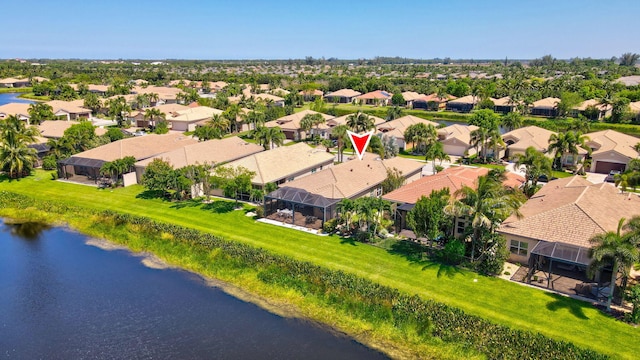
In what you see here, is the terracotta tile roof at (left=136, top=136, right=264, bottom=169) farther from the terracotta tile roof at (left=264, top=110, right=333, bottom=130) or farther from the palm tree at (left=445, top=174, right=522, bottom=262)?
the palm tree at (left=445, top=174, right=522, bottom=262)

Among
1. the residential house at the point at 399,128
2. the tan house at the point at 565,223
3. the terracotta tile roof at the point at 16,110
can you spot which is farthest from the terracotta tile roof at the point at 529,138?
the terracotta tile roof at the point at 16,110

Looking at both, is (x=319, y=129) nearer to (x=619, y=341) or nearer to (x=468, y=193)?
(x=468, y=193)

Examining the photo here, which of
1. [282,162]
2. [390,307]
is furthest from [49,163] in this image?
[390,307]

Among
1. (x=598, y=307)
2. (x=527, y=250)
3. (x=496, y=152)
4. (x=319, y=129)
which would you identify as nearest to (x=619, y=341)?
(x=598, y=307)

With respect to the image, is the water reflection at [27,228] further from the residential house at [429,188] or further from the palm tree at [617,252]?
the palm tree at [617,252]

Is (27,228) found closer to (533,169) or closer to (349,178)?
(349,178)

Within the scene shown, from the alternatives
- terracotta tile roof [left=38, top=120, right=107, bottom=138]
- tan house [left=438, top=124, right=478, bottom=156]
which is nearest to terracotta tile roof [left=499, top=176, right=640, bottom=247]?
tan house [left=438, top=124, right=478, bottom=156]
